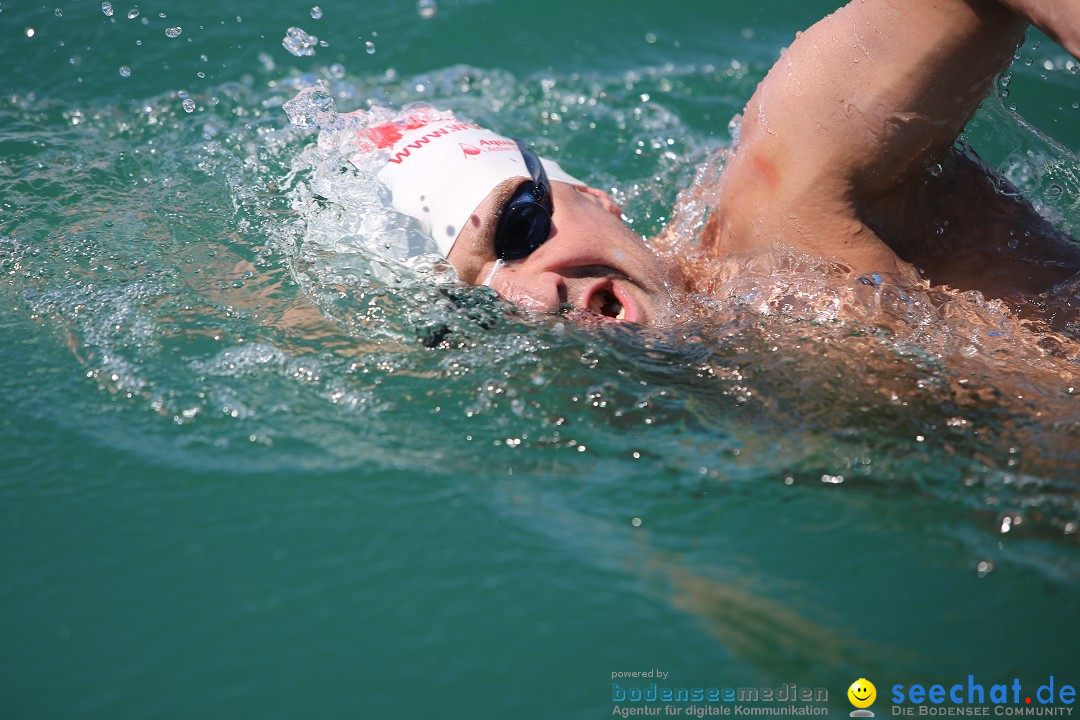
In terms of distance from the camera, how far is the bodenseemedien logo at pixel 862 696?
68.0 inches

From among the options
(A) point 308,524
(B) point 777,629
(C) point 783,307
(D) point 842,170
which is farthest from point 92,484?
(D) point 842,170

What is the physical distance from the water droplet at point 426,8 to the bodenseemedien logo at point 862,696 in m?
4.00

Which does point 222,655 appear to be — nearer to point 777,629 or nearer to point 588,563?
point 588,563

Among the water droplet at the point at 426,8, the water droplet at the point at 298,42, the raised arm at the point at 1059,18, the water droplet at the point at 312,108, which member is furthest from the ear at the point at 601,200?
Answer: the water droplet at the point at 426,8

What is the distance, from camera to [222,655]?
1866 mm

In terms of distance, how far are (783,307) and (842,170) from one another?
1.24 feet

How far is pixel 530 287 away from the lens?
238cm

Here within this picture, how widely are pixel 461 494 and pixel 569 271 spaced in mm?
665

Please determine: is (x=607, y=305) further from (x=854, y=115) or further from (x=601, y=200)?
(x=854, y=115)

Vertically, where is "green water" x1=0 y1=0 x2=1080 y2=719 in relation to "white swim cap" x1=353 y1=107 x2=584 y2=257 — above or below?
below

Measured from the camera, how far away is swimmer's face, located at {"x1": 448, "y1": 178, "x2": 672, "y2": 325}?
2.41 metres

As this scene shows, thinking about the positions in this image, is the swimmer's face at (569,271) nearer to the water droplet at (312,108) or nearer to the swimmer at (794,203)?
the swimmer at (794,203)

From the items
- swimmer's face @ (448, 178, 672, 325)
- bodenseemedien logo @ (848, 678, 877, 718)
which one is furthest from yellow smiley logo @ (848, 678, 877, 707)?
swimmer's face @ (448, 178, 672, 325)

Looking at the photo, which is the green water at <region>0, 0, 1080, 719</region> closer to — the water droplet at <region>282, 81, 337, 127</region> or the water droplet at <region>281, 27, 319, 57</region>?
the water droplet at <region>282, 81, 337, 127</region>
